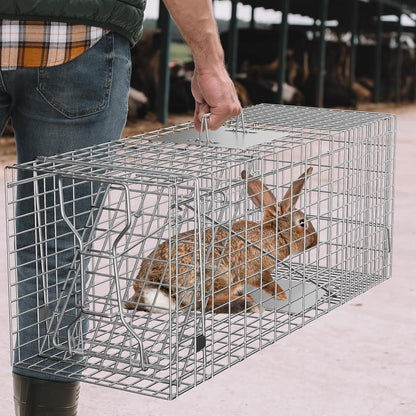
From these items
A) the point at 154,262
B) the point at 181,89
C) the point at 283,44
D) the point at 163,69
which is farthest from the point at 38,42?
the point at 283,44

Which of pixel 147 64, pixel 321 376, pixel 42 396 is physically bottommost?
pixel 321 376

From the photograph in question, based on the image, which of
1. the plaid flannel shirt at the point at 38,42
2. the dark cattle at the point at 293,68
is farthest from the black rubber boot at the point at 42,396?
the dark cattle at the point at 293,68

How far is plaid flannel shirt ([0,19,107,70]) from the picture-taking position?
1819 millimetres

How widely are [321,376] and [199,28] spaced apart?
4.05 feet

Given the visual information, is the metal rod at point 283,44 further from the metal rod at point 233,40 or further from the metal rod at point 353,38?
the metal rod at point 353,38

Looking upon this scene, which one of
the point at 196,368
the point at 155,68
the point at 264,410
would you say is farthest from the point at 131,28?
the point at 155,68

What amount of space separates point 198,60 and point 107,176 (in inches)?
18.3

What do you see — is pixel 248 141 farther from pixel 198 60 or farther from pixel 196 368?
pixel 196 368

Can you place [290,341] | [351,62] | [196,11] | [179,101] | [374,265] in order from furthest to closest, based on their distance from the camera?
[351,62], [179,101], [290,341], [374,265], [196,11]

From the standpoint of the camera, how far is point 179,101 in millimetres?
9219

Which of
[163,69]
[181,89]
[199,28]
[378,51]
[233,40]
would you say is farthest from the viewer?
[378,51]

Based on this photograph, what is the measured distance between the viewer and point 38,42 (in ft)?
6.03

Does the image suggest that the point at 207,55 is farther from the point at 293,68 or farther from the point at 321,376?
the point at 293,68

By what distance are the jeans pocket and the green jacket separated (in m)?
0.05
